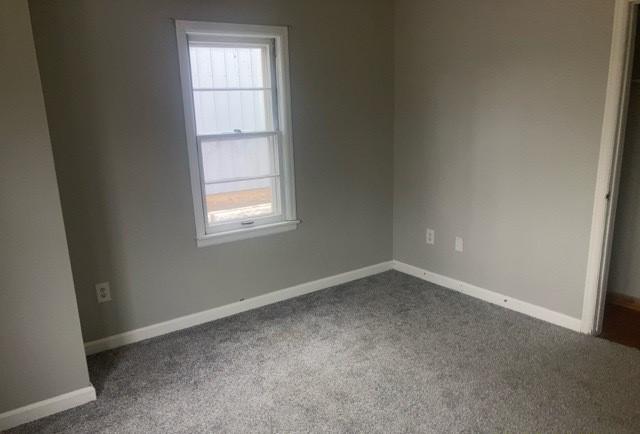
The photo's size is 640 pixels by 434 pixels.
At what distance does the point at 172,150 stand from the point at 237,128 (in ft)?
1.60

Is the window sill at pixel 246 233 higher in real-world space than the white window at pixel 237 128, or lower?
lower

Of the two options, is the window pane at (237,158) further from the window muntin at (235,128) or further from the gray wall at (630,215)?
the gray wall at (630,215)

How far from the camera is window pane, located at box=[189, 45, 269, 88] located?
3064 millimetres

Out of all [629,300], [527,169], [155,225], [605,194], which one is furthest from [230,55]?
[629,300]

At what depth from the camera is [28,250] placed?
86.4 inches

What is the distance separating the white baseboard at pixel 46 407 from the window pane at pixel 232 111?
1.68 meters

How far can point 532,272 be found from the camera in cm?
327

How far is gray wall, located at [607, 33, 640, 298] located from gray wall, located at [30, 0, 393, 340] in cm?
174

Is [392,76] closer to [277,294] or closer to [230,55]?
[230,55]

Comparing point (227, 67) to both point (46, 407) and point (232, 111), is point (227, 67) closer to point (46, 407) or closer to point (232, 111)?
point (232, 111)

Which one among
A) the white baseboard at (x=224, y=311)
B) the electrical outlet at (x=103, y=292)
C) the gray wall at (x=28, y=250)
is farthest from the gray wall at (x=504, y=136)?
the gray wall at (x=28, y=250)

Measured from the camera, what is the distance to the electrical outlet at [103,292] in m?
2.91

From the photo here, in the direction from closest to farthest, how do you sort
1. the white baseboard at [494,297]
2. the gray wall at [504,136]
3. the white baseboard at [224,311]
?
the gray wall at [504,136] → the white baseboard at [224,311] → the white baseboard at [494,297]

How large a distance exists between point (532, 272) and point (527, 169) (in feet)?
2.33
